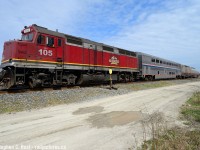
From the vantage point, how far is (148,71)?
33.7 metres

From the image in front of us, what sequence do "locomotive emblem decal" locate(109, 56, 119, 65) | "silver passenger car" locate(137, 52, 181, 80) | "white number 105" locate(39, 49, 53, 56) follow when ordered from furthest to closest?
"silver passenger car" locate(137, 52, 181, 80)
"locomotive emblem decal" locate(109, 56, 119, 65)
"white number 105" locate(39, 49, 53, 56)

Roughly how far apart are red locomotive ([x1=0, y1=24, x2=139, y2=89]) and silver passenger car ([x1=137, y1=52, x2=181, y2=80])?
10.1 meters

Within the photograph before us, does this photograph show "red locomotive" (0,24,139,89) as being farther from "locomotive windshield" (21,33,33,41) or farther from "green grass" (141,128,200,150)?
"green grass" (141,128,200,150)

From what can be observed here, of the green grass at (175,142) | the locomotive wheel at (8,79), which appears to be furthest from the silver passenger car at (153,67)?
the green grass at (175,142)

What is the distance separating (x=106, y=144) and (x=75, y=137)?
39.8 inches

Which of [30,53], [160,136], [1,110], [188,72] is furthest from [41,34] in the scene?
[188,72]

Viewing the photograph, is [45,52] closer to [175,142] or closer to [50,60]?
[50,60]

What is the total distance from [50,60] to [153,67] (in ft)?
78.3

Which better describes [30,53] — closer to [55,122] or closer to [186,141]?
[55,122]

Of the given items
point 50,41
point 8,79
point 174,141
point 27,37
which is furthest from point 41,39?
point 174,141

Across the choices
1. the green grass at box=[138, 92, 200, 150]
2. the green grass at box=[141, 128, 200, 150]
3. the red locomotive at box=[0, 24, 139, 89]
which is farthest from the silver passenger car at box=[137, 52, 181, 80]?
the green grass at box=[141, 128, 200, 150]

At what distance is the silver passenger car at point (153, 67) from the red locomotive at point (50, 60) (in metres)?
10.1

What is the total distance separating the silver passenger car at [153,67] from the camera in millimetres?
31528

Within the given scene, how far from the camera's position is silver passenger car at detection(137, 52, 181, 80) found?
31.5 metres
